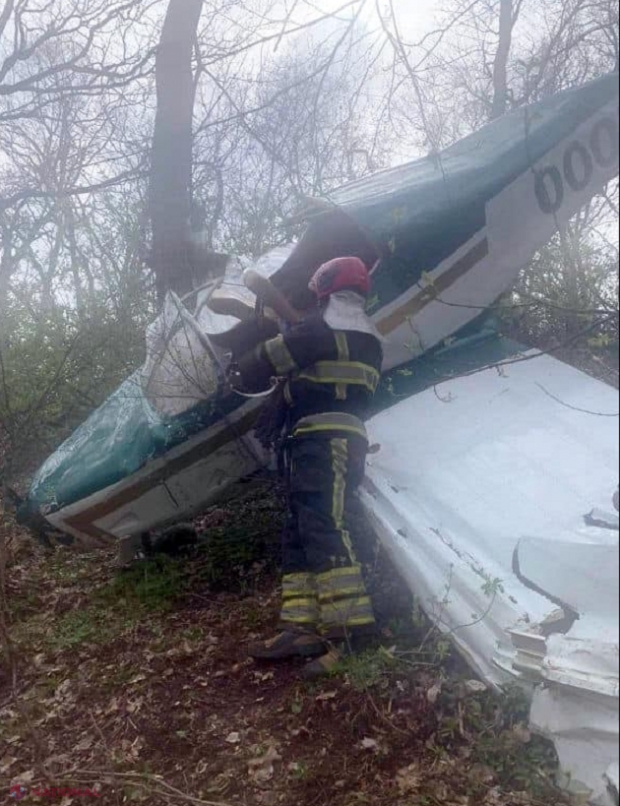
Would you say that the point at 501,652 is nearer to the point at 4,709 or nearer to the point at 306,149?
the point at 4,709

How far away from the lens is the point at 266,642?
3598 mm

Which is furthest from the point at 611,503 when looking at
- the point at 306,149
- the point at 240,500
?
the point at 306,149

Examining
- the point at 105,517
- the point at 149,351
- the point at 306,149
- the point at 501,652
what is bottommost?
the point at 501,652

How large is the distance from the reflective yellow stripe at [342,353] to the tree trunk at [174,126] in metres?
3.11

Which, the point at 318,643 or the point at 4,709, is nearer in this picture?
the point at 318,643

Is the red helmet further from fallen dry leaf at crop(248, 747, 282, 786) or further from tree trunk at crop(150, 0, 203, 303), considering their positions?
tree trunk at crop(150, 0, 203, 303)

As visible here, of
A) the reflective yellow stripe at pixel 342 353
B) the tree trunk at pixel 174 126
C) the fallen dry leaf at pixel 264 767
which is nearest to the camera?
the fallen dry leaf at pixel 264 767

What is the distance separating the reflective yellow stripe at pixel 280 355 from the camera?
3.58 meters

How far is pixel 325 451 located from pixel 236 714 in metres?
1.17

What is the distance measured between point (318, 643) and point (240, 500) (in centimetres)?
232

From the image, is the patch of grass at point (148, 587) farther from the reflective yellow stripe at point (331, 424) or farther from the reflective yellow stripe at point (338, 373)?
the reflective yellow stripe at point (338, 373)

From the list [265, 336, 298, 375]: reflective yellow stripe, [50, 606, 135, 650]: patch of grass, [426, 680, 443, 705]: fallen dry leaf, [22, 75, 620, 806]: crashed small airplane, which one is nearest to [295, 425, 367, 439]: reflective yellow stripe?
[22, 75, 620, 806]: crashed small airplane

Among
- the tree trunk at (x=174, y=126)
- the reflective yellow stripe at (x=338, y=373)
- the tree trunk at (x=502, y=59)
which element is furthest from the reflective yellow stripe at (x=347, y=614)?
the tree trunk at (x=174, y=126)

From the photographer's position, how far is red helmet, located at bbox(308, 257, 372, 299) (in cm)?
366
